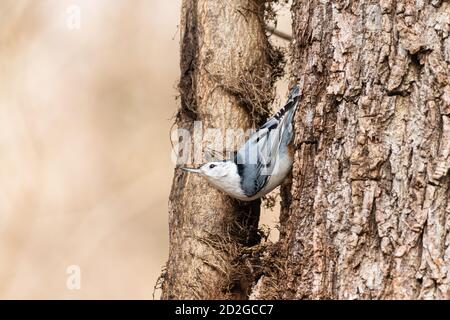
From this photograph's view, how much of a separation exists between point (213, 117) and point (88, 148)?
1868mm

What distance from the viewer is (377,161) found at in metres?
2.73

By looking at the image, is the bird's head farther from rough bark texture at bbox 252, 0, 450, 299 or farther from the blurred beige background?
the blurred beige background

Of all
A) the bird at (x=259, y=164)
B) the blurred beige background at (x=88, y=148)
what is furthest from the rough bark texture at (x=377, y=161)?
the blurred beige background at (x=88, y=148)

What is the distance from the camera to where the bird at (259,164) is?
3.29m

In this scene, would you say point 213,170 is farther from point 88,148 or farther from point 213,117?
point 88,148

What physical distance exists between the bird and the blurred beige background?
1.51 metres

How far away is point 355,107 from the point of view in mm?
2809

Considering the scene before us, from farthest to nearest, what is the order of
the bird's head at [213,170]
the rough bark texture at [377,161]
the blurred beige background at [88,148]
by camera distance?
the blurred beige background at [88,148] → the bird's head at [213,170] → the rough bark texture at [377,161]

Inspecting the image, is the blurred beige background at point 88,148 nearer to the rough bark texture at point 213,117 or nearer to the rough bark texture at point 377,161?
the rough bark texture at point 213,117

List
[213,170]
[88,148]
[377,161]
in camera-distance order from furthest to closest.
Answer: [88,148] → [213,170] → [377,161]

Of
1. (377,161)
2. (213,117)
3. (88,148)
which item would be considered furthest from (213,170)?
(88,148)

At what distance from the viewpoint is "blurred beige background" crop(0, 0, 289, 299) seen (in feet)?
16.0

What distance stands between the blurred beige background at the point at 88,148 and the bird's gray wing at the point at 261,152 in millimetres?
1499

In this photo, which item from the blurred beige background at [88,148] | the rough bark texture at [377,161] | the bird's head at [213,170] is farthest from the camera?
the blurred beige background at [88,148]
